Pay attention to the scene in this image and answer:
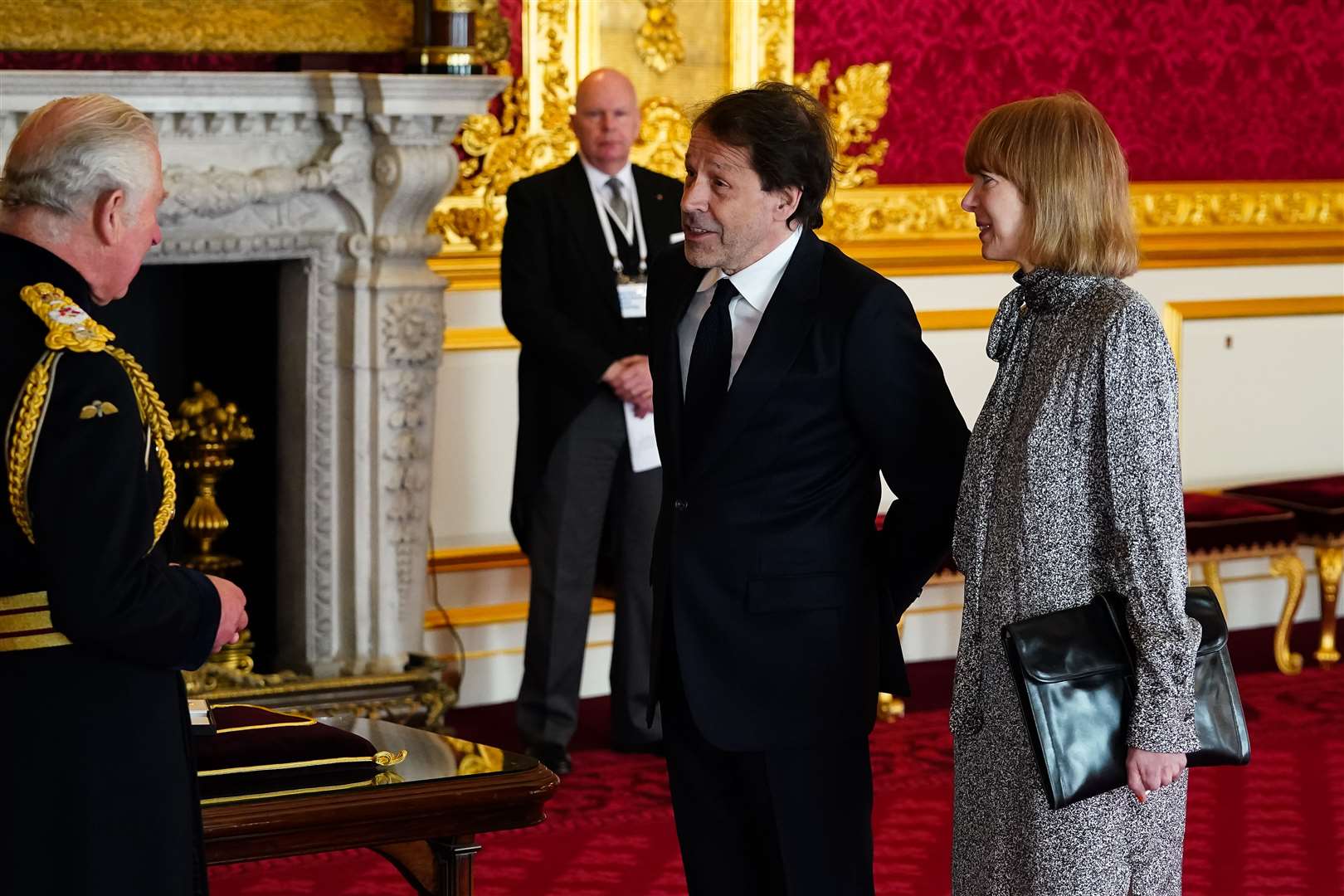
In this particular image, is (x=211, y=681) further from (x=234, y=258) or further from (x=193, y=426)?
(x=234, y=258)

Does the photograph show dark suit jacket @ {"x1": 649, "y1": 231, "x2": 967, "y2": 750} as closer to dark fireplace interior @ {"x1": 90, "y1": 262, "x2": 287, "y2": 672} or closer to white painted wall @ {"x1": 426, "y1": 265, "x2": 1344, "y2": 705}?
dark fireplace interior @ {"x1": 90, "y1": 262, "x2": 287, "y2": 672}

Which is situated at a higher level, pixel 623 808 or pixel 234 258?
pixel 234 258

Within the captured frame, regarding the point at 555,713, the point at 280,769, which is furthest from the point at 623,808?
the point at 280,769

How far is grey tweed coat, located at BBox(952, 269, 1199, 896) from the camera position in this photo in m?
2.45

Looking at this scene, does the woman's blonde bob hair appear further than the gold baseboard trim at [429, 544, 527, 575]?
No

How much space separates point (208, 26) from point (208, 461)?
117 centimetres

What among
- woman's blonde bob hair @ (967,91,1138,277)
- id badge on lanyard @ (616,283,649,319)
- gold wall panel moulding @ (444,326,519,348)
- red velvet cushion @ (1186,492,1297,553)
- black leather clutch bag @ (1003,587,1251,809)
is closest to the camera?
black leather clutch bag @ (1003,587,1251,809)

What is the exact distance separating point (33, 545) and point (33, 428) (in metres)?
0.14

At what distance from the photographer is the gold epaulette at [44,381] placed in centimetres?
215

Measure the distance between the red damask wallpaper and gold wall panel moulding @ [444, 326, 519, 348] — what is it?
1412mm

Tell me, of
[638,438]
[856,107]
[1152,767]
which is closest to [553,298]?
[638,438]

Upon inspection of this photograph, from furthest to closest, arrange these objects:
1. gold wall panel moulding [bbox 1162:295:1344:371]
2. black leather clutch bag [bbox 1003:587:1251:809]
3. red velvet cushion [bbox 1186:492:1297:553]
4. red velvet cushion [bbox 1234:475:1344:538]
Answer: gold wall panel moulding [bbox 1162:295:1344:371]
red velvet cushion [bbox 1234:475:1344:538]
red velvet cushion [bbox 1186:492:1297:553]
black leather clutch bag [bbox 1003:587:1251:809]

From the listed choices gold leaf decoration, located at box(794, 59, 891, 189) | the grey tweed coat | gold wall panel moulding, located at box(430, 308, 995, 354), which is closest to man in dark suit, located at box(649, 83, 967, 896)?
the grey tweed coat

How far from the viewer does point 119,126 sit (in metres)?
2.24
